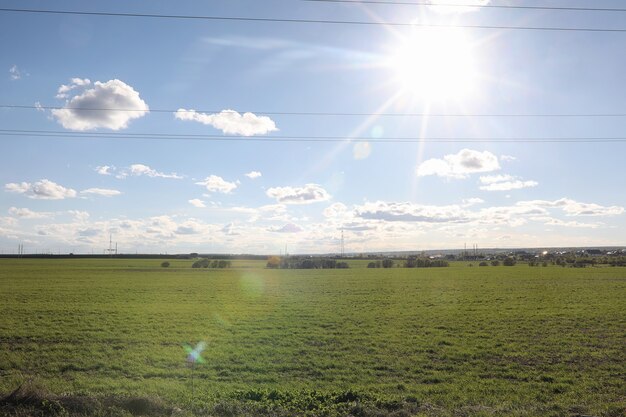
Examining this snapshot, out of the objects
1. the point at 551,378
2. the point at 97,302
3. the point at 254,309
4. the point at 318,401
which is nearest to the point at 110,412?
the point at 318,401

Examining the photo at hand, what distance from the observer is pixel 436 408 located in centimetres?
1184

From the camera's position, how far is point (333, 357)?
1875 centimetres

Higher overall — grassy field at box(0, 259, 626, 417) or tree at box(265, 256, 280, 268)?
tree at box(265, 256, 280, 268)

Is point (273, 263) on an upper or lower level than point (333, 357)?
upper

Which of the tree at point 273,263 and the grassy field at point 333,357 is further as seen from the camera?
the tree at point 273,263

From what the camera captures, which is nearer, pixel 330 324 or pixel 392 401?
pixel 392 401

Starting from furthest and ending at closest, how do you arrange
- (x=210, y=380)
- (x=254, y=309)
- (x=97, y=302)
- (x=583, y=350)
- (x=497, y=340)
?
(x=97, y=302)
(x=254, y=309)
(x=497, y=340)
(x=583, y=350)
(x=210, y=380)

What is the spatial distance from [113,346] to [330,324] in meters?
12.3

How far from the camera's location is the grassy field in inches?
483

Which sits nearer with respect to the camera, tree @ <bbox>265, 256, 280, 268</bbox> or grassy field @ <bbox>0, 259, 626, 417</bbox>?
grassy field @ <bbox>0, 259, 626, 417</bbox>

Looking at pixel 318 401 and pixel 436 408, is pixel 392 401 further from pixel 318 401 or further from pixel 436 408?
pixel 318 401

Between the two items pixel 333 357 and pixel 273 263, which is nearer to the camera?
pixel 333 357

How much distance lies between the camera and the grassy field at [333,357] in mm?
12273

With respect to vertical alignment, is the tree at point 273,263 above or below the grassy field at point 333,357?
above
